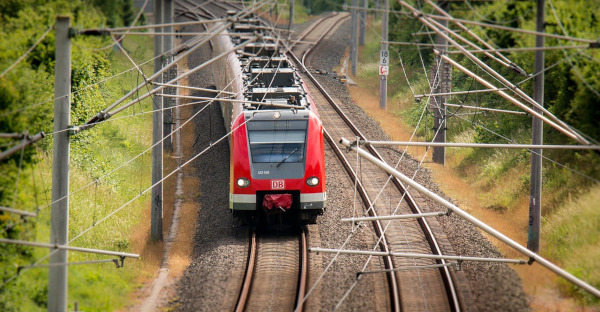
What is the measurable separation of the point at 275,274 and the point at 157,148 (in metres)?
4.48

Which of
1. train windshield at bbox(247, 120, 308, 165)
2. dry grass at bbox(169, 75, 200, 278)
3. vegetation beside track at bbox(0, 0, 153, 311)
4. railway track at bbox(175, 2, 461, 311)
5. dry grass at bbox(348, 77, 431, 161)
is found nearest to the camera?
vegetation beside track at bbox(0, 0, 153, 311)

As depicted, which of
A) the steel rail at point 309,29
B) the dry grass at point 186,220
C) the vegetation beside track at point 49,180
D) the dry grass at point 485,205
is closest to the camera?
the vegetation beside track at point 49,180

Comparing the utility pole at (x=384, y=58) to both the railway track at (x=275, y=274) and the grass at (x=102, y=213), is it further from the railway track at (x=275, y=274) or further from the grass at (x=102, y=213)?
the railway track at (x=275, y=274)

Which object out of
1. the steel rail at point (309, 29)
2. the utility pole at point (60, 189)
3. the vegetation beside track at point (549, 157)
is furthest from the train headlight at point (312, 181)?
the steel rail at point (309, 29)

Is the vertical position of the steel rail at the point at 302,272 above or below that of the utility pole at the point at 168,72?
below

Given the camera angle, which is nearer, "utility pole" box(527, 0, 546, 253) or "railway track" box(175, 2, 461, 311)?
"railway track" box(175, 2, 461, 311)

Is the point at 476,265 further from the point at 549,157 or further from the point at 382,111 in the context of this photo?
the point at 382,111

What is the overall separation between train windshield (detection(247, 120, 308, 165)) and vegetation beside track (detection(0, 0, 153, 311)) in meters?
3.28

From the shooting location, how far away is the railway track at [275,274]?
13.9 meters

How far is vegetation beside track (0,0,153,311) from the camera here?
12570 mm

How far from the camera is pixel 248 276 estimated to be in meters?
15.0

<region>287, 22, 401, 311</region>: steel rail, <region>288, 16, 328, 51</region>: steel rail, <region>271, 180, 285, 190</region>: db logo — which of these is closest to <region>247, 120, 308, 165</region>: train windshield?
<region>271, 180, 285, 190</region>: db logo

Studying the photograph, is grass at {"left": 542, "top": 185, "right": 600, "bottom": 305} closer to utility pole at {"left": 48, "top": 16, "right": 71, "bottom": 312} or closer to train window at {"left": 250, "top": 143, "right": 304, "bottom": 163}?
train window at {"left": 250, "top": 143, "right": 304, "bottom": 163}

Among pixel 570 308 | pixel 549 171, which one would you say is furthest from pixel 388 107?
pixel 570 308
